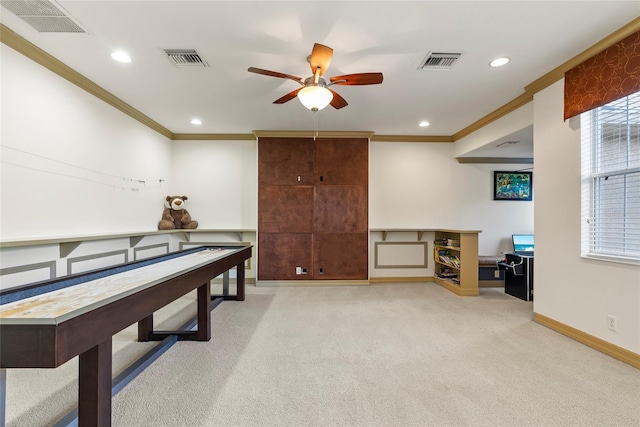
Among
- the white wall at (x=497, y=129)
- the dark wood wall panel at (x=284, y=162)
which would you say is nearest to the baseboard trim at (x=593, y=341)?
the white wall at (x=497, y=129)

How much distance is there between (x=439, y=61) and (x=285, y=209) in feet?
10.2

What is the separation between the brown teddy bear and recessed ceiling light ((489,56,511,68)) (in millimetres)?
4631

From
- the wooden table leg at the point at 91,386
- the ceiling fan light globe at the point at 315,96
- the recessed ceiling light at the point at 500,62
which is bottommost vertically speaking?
the wooden table leg at the point at 91,386

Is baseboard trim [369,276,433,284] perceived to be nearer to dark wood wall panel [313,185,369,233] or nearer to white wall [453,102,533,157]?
dark wood wall panel [313,185,369,233]

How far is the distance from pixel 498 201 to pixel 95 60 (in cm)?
622

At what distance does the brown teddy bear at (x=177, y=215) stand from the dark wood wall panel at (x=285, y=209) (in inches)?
49.0

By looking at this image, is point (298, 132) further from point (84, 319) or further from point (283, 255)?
point (84, 319)

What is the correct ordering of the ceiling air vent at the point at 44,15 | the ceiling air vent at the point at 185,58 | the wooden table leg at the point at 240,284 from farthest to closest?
1. the wooden table leg at the point at 240,284
2. the ceiling air vent at the point at 185,58
3. the ceiling air vent at the point at 44,15

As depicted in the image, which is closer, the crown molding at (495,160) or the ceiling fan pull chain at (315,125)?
the ceiling fan pull chain at (315,125)

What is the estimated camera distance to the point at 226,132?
16.1ft

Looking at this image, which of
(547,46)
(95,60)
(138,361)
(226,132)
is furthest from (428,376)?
(226,132)

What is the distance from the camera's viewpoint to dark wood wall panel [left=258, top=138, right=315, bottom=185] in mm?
4766

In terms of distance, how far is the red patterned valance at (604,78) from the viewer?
7.01 ft

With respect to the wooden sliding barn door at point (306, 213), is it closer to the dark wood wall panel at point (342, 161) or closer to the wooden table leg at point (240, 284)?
the dark wood wall panel at point (342, 161)
